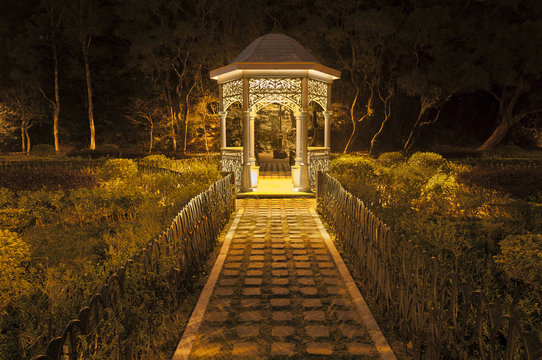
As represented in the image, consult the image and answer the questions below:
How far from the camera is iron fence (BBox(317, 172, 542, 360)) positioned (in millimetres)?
2813

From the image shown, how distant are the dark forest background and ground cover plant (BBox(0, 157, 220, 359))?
1668cm

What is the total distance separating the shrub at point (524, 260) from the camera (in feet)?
15.1

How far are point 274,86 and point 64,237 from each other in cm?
778

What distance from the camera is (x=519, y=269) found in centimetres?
470

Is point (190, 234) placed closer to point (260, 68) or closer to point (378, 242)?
point (378, 242)

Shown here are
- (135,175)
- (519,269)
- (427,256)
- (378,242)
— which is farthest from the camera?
(135,175)

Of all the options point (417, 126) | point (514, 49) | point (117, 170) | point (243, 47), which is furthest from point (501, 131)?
point (117, 170)

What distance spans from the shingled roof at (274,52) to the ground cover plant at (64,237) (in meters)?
4.15

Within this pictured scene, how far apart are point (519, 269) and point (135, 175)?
12.0 m

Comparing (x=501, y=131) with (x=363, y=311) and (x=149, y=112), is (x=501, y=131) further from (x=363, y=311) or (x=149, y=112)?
(x=363, y=311)

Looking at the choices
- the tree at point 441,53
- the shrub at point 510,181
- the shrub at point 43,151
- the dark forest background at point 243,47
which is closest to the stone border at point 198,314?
the shrub at point 510,181

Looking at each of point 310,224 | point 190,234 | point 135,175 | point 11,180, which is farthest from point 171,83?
point 190,234

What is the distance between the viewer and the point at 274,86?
42.4ft

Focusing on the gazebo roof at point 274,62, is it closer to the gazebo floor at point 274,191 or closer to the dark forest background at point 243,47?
the gazebo floor at point 274,191
